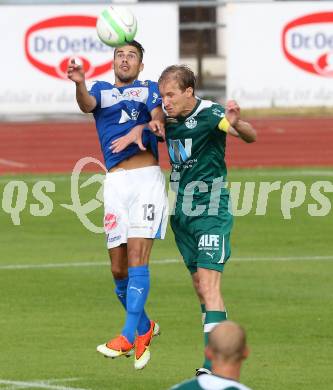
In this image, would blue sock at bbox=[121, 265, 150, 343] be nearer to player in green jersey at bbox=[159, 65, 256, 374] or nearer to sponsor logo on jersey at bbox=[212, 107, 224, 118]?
player in green jersey at bbox=[159, 65, 256, 374]

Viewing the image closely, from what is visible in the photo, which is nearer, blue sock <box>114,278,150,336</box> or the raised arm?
Answer: the raised arm

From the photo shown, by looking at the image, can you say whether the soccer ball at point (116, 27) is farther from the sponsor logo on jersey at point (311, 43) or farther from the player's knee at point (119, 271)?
the sponsor logo on jersey at point (311, 43)

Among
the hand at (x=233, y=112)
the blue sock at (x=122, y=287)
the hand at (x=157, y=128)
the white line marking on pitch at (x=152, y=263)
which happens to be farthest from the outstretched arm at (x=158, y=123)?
the white line marking on pitch at (x=152, y=263)

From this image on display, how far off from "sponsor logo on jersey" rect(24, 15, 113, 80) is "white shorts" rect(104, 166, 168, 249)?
23.8 m

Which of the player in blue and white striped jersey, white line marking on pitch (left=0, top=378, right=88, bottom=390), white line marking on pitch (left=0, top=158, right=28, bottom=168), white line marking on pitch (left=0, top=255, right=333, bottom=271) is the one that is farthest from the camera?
white line marking on pitch (left=0, top=158, right=28, bottom=168)

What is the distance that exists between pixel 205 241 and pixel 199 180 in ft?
1.62

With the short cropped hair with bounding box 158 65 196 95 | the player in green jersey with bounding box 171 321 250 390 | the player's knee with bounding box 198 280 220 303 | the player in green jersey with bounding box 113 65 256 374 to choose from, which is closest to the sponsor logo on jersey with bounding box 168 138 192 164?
the player in green jersey with bounding box 113 65 256 374

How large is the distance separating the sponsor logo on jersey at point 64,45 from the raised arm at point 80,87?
23.8 meters

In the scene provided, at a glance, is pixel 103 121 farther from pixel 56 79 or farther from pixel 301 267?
pixel 56 79

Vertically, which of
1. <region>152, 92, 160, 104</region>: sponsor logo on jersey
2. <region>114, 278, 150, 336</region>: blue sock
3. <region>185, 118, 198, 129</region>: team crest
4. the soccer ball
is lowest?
<region>114, 278, 150, 336</region>: blue sock

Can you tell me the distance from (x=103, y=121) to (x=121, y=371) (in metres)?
2.06

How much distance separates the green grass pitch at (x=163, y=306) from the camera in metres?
11.7

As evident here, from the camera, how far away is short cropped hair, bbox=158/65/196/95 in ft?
37.6

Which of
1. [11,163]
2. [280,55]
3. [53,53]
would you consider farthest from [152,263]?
[280,55]
